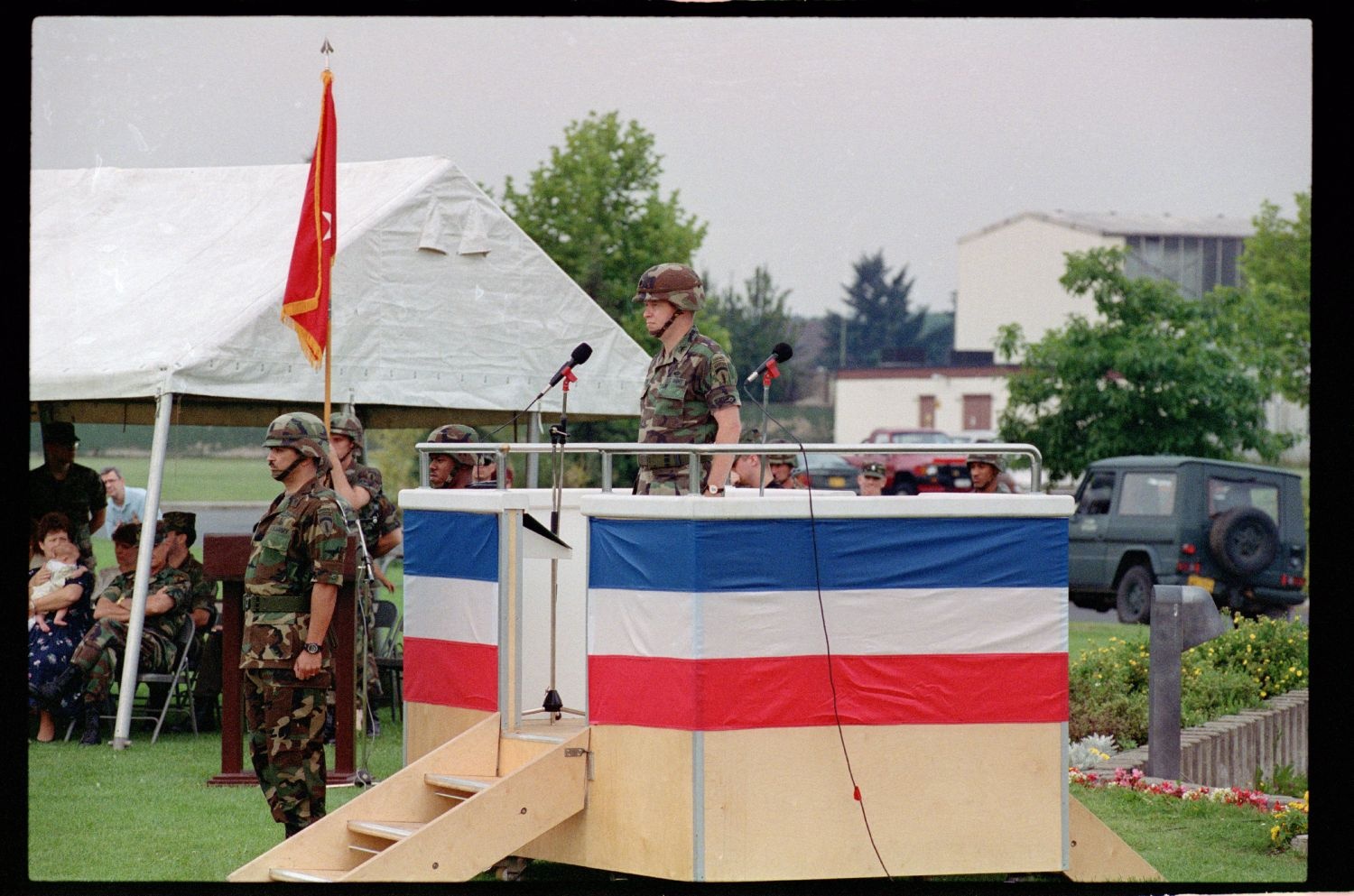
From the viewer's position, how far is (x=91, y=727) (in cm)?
1257

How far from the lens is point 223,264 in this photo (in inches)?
551

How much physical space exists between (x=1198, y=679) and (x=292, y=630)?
6.73m

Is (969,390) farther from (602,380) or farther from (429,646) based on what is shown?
(429,646)

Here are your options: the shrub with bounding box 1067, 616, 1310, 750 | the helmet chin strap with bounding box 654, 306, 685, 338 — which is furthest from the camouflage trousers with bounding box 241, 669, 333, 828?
the shrub with bounding box 1067, 616, 1310, 750

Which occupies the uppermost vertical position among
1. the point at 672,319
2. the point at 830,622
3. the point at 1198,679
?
the point at 672,319

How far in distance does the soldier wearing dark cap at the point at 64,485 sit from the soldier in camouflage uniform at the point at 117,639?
1.45m

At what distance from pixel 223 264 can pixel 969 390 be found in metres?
54.4

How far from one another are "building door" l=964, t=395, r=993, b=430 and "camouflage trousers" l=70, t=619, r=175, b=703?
55.0 m

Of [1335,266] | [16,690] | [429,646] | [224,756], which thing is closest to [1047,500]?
[1335,266]

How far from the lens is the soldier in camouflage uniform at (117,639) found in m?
12.7

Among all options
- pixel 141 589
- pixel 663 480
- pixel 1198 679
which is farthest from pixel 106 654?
pixel 1198 679

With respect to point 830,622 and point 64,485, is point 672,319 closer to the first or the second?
point 830,622

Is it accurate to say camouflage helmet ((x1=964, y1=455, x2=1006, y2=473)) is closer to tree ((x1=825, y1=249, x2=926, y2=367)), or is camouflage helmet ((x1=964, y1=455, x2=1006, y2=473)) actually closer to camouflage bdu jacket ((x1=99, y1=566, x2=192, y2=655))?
camouflage bdu jacket ((x1=99, y1=566, x2=192, y2=655))

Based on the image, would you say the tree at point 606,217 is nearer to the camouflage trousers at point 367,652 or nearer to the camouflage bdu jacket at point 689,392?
the camouflage trousers at point 367,652
